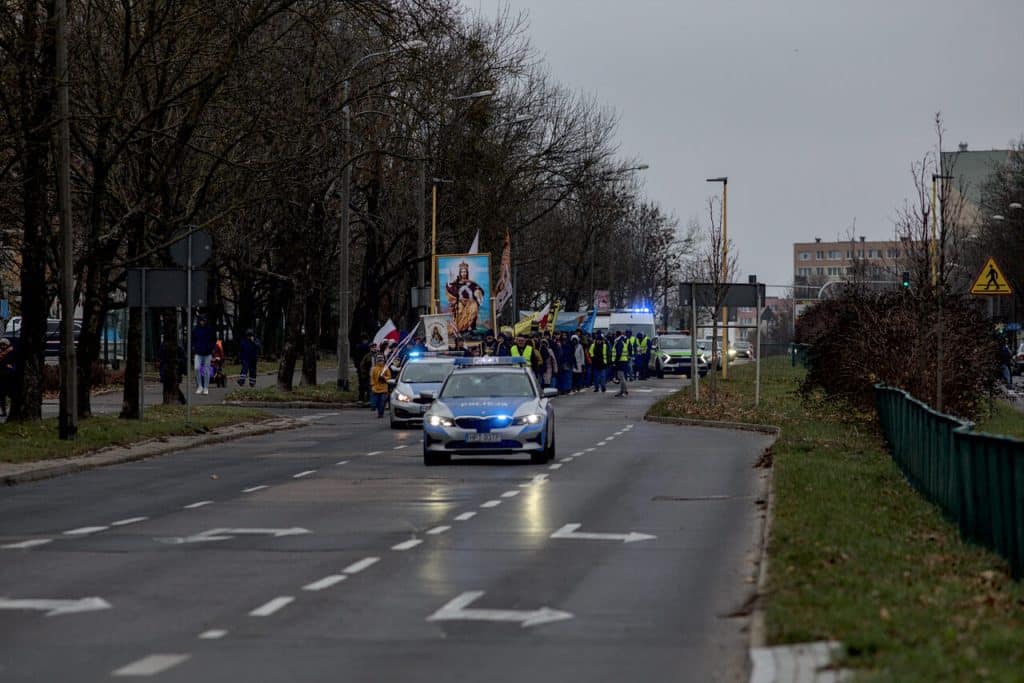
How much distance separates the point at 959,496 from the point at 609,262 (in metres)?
86.3

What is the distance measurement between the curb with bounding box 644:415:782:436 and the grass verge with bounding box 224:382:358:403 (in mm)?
10172

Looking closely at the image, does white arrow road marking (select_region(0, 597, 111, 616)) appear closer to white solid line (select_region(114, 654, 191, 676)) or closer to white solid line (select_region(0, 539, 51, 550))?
white solid line (select_region(114, 654, 191, 676))

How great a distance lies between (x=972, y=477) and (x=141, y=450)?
17535 millimetres

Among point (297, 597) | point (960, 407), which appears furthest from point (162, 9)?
point (297, 597)

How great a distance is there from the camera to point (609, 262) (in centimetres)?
10162

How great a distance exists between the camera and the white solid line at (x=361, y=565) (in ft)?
45.3

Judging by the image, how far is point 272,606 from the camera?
11.8 metres

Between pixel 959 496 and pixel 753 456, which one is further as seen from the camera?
pixel 753 456

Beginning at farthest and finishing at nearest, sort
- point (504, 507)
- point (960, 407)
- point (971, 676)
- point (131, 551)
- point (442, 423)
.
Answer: point (960, 407)
point (442, 423)
point (504, 507)
point (131, 551)
point (971, 676)

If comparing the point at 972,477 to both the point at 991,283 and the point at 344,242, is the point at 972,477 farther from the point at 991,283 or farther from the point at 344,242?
the point at 344,242

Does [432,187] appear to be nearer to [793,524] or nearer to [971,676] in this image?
[793,524]

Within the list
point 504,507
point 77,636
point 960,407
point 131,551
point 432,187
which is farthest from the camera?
point 432,187

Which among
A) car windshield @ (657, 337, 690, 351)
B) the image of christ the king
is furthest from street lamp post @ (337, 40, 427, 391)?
car windshield @ (657, 337, 690, 351)

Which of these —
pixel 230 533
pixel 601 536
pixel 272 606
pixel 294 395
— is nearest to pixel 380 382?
pixel 294 395
